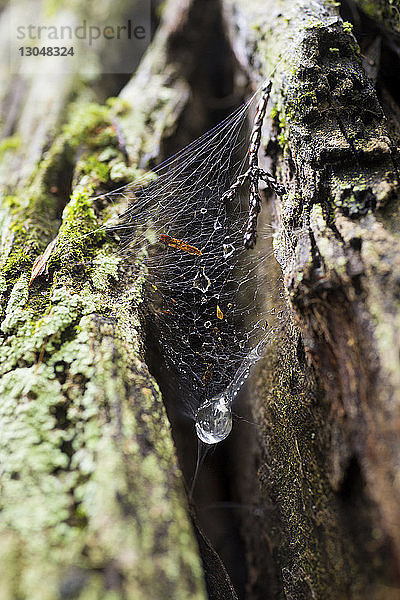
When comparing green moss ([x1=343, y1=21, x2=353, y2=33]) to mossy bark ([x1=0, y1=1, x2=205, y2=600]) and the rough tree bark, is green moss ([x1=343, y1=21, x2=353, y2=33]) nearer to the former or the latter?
the rough tree bark

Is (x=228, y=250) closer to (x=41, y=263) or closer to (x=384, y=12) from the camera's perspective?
(x=41, y=263)

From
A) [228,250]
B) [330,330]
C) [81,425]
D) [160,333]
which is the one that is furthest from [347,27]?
[81,425]

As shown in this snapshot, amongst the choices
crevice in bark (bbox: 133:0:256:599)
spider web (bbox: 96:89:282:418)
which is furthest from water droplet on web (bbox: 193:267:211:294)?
crevice in bark (bbox: 133:0:256:599)

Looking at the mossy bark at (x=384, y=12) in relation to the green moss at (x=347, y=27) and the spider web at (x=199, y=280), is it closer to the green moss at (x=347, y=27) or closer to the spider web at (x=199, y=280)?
the green moss at (x=347, y=27)

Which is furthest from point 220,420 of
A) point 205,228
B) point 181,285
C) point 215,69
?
point 215,69

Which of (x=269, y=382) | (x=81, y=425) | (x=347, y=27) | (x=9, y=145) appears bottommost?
(x=269, y=382)

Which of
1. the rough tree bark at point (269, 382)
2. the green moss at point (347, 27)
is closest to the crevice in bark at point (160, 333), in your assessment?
the rough tree bark at point (269, 382)
